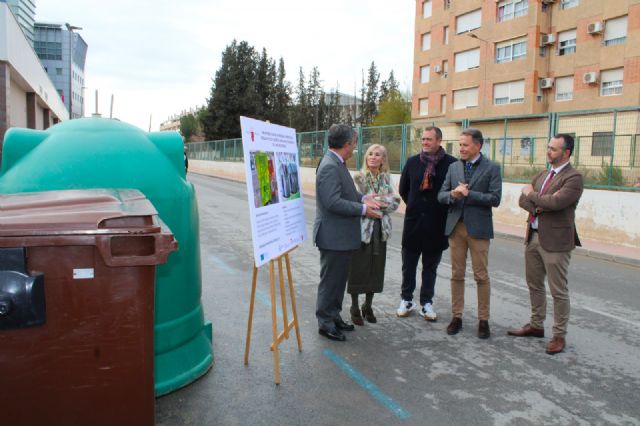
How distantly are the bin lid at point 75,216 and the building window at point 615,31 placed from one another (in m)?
36.1

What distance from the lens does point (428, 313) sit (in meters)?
5.30

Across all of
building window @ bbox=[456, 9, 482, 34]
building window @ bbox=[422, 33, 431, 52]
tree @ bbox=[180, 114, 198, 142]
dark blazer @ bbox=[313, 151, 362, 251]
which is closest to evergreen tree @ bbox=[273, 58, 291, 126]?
building window @ bbox=[422, 33, 431, 52]

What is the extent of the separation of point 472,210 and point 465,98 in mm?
39599

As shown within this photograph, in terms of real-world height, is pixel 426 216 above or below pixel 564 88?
below

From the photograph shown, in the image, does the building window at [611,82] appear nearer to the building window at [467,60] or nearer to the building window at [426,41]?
the building window at [467,60]

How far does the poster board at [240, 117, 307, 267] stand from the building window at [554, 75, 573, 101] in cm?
3611

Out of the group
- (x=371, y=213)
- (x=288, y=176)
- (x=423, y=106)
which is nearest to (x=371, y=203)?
(x=371, y=213)

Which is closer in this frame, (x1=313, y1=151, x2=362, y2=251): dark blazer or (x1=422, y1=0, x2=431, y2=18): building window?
(x1=313, y1=151, x2=362, y2=251): dark blazer

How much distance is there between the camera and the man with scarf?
16.9ft

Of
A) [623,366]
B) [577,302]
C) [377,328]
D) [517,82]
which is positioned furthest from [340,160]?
[517,82]

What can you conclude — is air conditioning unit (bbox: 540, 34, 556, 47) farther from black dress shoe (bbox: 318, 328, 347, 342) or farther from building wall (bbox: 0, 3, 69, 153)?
black dress shoe (bbox: 318, 328, 347, 342)

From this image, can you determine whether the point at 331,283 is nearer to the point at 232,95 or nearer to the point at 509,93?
the point at 509,93

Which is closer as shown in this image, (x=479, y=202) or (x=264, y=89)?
(x=479, y=202)

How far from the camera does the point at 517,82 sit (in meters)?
37.7
